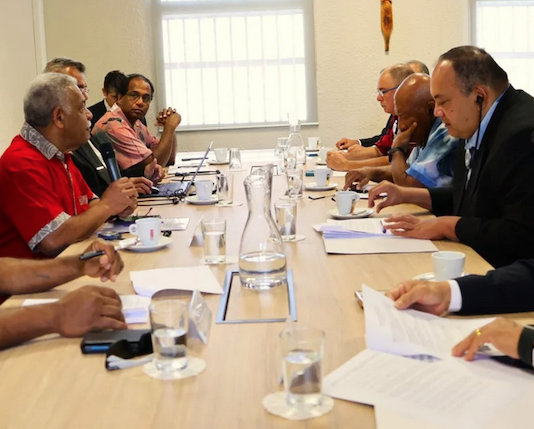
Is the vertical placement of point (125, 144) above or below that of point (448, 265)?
above

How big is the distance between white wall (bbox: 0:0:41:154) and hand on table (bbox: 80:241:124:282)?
3919 mm

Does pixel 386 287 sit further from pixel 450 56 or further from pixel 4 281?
pixel 450 56

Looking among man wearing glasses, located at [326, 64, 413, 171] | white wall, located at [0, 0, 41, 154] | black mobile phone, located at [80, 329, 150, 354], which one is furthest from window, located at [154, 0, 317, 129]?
black mobile phone, located at [80, 329, 150, 354]

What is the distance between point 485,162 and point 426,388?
1.32m

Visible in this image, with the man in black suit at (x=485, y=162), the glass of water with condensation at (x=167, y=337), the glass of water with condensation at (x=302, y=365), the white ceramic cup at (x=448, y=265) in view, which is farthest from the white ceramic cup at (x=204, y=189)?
the glass of water with condensation at (x=302, y=365)

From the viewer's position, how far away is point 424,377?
1090 millimetres

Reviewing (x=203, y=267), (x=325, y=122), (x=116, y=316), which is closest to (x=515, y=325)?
(x=116, y=316)

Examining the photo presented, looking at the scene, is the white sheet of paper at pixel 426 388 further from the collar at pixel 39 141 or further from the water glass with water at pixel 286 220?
the collar at pixel 39 141

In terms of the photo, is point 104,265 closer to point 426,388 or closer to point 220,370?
point 220,370

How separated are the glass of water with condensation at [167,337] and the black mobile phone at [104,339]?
87 millimetres

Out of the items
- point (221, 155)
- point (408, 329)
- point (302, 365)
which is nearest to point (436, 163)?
point (408, 329)

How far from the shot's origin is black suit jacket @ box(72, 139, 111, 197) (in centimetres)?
345

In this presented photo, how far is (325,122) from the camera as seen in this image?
6.73m

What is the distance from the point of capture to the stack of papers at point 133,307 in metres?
1.41
